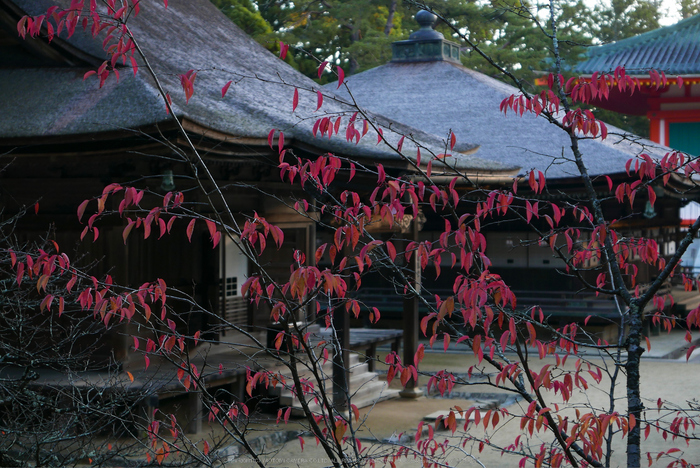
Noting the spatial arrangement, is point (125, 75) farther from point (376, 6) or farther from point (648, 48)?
point (376, 6)

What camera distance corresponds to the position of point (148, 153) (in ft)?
25.4

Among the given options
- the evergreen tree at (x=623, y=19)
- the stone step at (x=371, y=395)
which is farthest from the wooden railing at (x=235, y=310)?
the evergreen tree at (x=623, y=19)

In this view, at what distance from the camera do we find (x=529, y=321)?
354 cm

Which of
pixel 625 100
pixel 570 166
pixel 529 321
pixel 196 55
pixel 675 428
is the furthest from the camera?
pixel 625 100

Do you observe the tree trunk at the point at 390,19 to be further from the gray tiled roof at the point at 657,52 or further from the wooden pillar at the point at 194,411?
the wooden pillar at the point at 194,411

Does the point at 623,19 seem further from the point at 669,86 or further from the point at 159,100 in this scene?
the point at 159,100

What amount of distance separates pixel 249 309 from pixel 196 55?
10.7 feet

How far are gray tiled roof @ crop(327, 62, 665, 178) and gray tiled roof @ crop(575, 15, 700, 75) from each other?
3.09m

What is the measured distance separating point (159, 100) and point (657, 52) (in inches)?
672

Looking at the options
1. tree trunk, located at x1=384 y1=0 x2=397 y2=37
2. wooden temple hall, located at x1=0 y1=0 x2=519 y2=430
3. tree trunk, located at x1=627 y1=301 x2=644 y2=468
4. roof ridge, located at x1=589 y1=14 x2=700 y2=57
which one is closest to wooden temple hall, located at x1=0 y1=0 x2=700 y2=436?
wooden temple hall, located at x1=0 y1=0 x2=519 y2=430

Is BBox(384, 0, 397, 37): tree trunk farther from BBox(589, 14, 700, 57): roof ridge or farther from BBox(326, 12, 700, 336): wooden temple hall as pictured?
BBox(589, 14, 700, 57): roof ridge

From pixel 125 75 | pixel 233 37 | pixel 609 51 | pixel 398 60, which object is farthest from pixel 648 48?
pixel 125 75

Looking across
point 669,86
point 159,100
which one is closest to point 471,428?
point 159,100

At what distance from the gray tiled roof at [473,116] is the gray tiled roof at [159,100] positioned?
488cm
